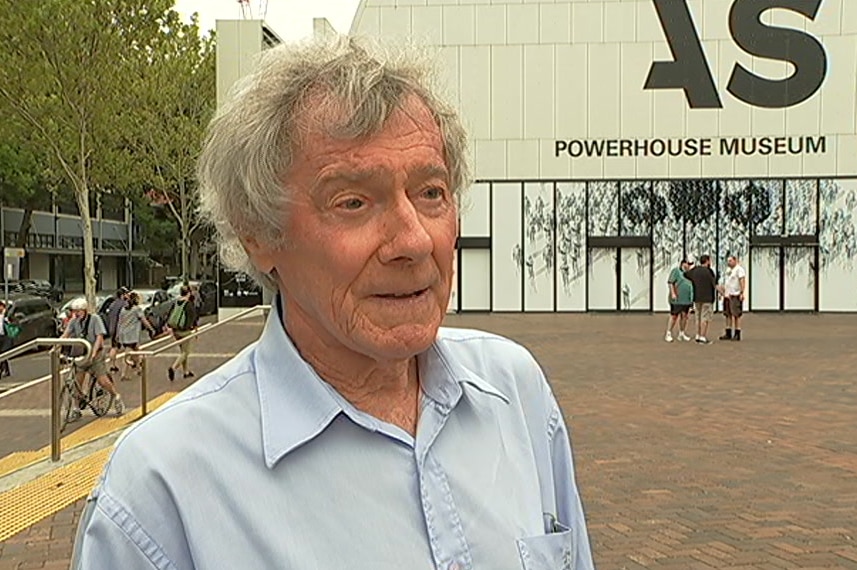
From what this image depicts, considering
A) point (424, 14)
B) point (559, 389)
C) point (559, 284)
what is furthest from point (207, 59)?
point (559, 389)

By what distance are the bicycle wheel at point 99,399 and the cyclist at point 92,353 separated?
8 centimetres

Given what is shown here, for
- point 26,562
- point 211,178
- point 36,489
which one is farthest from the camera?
point 36,489

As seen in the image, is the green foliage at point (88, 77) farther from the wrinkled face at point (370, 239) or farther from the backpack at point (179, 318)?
the wrinkled face at point (370, 239)

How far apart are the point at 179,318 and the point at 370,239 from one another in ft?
52.1

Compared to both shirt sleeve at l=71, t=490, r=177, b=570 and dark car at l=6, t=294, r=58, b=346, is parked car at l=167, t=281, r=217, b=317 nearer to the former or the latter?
dark car at l=6, t=294, r=58, b=346

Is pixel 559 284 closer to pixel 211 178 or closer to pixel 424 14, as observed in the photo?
pixel 424 14

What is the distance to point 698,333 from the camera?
19406 millimetres

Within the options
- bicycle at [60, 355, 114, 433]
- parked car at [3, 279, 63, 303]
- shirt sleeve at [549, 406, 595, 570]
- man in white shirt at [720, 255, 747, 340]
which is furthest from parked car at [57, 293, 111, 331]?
shirt sleeve at [549, 406, 595, 570]

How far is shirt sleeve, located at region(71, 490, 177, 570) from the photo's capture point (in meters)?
1.41

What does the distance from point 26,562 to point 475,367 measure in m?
4.68

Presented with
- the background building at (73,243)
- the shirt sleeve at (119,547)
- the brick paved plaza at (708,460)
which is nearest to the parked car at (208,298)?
the background building at (73,243)

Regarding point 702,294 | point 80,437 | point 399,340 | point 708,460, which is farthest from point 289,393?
point 702,294

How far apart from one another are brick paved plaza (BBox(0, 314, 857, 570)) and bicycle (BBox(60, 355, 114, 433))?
1693 millimetres

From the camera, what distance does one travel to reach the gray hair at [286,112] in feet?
5.18
